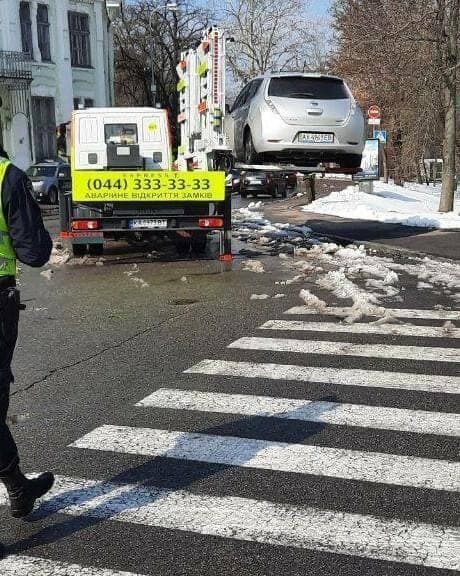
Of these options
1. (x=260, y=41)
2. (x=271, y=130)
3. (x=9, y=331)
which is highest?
(x=260, y=41)

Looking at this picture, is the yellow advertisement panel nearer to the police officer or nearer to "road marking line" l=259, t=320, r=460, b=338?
"road marking line" l=259, t=320, r=460, b=338

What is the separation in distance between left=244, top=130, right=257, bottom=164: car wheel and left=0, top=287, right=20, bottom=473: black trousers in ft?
32.2

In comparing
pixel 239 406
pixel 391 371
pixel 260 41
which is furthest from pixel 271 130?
pixel 260 41

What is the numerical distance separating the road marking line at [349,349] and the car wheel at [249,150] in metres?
6.39

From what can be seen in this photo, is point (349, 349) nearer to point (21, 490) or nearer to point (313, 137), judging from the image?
point (21, 490)

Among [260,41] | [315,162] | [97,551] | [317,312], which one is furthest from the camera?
[260,41]

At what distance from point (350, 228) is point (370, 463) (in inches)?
529

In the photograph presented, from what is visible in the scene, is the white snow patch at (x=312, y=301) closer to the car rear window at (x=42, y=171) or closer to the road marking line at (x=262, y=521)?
the road marking line at (x=262, y=521)

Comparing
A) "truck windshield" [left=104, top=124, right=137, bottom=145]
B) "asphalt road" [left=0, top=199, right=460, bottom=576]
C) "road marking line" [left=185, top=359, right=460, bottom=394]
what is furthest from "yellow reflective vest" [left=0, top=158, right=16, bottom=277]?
"truck windshield" [left=104, top=124, right=137, bottom=145]

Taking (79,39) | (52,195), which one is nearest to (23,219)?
(52,195)

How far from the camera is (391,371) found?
6.03m

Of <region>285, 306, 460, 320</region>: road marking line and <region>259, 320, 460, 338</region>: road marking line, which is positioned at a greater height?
<region>259, 320, 460, 338</region>: road marking line

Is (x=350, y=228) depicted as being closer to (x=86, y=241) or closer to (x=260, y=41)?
(x=86, y=241)

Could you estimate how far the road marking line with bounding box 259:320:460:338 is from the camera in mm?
7344
